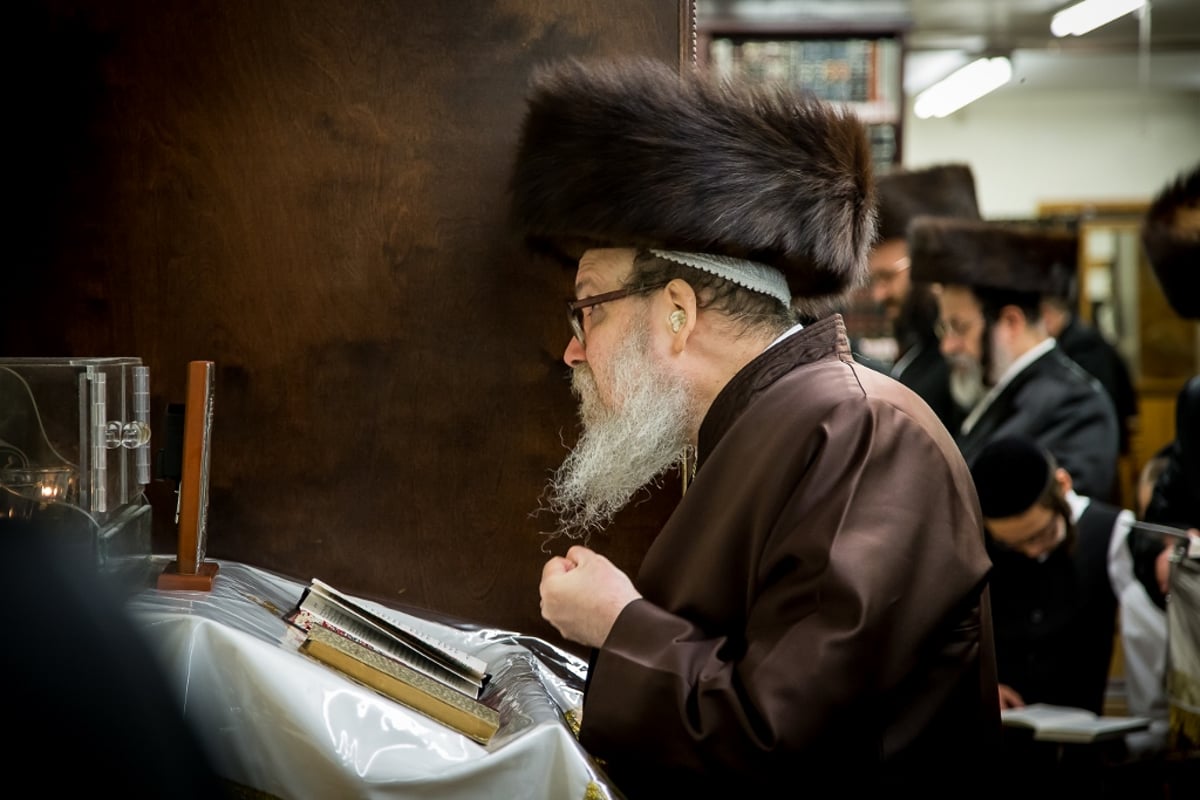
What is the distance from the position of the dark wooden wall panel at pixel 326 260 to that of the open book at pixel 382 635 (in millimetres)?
368

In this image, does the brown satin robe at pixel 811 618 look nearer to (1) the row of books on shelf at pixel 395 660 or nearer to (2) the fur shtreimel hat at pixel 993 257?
(1) the row of books on shelf at pixel 395 660

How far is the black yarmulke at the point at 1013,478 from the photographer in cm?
388

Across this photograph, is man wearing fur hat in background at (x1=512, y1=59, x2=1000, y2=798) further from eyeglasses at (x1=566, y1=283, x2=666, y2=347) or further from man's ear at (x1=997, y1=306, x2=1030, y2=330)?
man's ear at (x1=997, y1=306, x2=1030, y2=330)

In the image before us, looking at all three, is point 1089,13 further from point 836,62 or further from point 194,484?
point 194,484

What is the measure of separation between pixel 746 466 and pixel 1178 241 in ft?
8.42

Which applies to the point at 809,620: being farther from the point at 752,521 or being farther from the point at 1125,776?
the point at 1125,776

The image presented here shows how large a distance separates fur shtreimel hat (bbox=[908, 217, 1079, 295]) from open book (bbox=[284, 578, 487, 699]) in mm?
3409

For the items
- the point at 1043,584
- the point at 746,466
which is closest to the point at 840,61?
the point at 1043,584

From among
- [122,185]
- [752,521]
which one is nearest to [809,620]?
[752,521]

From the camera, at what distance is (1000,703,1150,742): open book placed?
3.34 meters

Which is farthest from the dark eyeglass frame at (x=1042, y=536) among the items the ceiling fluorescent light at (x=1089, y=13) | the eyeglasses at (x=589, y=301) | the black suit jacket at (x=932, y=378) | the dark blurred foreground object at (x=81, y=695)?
the ceiling fluorescent light at (x=1089, y=13)

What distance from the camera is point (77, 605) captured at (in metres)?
0.76

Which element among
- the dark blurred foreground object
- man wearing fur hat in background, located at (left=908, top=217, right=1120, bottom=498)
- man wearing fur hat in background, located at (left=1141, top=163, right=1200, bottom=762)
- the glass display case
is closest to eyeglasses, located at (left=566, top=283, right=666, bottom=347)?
the glass display case

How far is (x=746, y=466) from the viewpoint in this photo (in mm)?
1837
